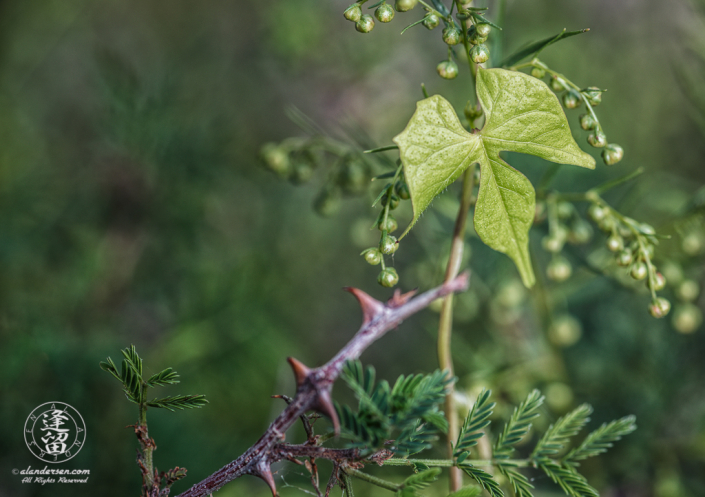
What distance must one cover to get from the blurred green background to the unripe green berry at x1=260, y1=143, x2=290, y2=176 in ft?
1.00

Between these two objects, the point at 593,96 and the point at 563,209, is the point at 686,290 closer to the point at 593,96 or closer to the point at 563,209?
the point at 563,209

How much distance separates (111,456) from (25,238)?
661 mm

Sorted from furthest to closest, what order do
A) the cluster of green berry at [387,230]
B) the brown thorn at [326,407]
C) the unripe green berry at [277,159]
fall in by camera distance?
the unripe green berry at [277,159] < the cluster of green berry at [387,230] < the brown thorn at [326,407]

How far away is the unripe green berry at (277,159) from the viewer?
0.95m

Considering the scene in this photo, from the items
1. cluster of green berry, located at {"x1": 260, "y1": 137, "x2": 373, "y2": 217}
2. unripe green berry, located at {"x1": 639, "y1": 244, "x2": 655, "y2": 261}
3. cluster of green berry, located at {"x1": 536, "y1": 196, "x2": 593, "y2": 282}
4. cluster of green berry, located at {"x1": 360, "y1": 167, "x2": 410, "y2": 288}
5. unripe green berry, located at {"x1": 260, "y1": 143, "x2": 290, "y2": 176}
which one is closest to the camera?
cluster of green berry, located at {"x1": 360, "y1": 167, "x2": 410, "y2": 288}

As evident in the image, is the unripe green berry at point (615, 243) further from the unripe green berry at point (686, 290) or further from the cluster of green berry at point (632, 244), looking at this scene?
the unripe green berry at point (686, 290)

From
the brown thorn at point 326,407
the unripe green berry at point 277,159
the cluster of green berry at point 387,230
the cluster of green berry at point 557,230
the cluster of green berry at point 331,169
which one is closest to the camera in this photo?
the brown thorn at point 326,407

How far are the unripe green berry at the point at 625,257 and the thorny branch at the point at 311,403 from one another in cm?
29

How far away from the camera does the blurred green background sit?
103cm

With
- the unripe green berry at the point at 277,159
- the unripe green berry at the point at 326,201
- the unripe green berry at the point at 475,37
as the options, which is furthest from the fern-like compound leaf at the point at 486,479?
the unripe green berry at the point at 277,159

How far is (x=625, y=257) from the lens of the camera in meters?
0.62

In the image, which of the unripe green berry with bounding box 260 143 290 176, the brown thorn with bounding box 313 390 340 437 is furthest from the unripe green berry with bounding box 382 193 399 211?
the unripe green berry with bounding box 260 143 290 176

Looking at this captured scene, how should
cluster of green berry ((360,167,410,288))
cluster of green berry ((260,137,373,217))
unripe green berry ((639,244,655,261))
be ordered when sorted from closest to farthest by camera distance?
1. cluster of green berry ((360,167,410,288))
2. unripe green berry ((639,244,655,261))
3. cluster of green berry ((260,137,373,217))

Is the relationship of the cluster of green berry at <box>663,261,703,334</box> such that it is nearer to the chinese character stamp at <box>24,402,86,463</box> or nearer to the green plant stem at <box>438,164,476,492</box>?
the green plant stem at <box>438,164,476,492</box>
